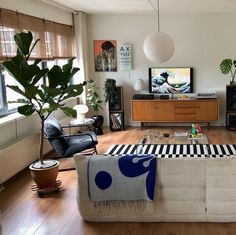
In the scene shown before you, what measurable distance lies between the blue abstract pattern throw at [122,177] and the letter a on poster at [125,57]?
434 cm

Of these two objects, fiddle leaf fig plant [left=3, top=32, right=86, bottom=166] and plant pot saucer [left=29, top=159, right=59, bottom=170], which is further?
plant pot saucer [left=29, top=159, right=59, bottom=170]

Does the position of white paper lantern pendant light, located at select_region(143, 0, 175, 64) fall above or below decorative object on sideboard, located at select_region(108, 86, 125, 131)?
above

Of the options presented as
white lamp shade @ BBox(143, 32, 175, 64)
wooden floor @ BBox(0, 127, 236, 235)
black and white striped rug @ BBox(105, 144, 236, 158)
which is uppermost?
white lamp shade @ BBox(143, 32, 175, 64)

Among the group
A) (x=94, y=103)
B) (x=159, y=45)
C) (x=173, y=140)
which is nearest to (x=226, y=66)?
(x=173, y=140)

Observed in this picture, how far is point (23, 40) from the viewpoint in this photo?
3.50 meters

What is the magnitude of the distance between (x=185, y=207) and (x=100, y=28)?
501 cm

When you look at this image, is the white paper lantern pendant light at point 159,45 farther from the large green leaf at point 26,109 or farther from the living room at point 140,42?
the large green leaf at point 26,109

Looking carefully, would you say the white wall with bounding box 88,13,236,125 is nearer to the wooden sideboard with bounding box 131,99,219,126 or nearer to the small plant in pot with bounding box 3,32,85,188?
the wooden sideboard with bounding box 131,99,219,126

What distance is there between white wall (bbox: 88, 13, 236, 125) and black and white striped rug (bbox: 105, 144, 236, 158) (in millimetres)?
1834

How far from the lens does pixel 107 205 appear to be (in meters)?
3.02

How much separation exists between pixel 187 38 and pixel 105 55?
175 cm

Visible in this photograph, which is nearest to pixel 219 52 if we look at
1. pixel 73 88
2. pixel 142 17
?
pixel 142 17

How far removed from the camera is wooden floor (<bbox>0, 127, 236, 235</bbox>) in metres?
2.90

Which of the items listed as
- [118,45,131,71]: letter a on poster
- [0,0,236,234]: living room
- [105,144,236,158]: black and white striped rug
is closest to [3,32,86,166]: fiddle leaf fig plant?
[0,0,236,234]: living room
